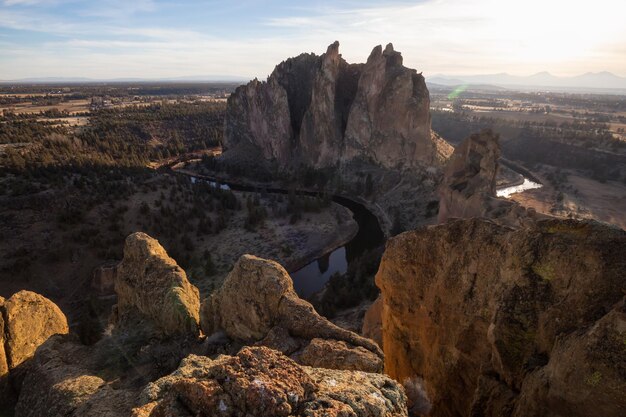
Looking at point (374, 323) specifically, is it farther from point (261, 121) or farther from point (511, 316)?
point (261, 121)

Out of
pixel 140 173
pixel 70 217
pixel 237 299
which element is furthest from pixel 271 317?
pixel 140 173

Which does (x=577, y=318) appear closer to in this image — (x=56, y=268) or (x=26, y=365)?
(x=26, y=365)

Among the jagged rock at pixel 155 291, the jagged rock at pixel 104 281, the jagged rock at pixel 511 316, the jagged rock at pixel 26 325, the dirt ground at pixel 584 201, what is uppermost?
the jagged rock at pixel 511 316

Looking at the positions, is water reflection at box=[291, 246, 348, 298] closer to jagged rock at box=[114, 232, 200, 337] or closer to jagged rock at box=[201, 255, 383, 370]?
jagged rock at box=[114, 232, 200, 337]

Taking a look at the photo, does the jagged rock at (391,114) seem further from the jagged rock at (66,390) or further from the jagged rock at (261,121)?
the jagged rock at (66,390)

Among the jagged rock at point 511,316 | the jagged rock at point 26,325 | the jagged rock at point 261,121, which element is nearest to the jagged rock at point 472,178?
the jagged rock at point 511,316

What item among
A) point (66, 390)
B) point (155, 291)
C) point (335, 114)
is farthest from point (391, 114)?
point (66, 390)
